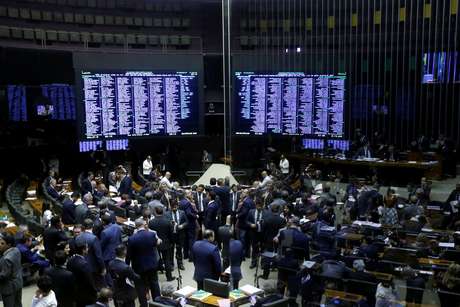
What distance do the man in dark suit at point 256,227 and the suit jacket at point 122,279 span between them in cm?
297

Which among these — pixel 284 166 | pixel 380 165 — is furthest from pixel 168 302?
pixel 380 165

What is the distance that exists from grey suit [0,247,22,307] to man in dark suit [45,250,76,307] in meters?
0.83

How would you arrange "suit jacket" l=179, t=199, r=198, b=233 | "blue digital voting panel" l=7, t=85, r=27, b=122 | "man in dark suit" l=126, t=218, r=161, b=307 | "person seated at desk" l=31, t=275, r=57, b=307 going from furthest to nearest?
"blue digital voting panel" l=7, t=85, r=27, b=122 → "suit jacket" l=179, t=199, r=198, b=233 → "man in dark suit" l=126, t=218, r=161, b=307 → "person seated at desk" l=31, t=275, r=57, b=307

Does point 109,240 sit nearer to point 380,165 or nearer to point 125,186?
point 125,186

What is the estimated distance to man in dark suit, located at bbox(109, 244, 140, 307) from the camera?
6.74 meters

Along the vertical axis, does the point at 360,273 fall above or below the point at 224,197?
below

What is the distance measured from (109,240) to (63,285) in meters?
1.72

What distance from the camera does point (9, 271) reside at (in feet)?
22.9

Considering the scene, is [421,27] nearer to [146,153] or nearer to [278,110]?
[278,110]

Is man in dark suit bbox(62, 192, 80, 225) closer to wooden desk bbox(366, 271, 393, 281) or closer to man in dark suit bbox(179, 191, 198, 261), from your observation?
man in dark suit bbox(179, 191, 198, 261)

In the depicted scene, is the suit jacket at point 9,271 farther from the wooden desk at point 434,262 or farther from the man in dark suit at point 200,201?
the wooden desk at point 434,262

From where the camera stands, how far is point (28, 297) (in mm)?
8562

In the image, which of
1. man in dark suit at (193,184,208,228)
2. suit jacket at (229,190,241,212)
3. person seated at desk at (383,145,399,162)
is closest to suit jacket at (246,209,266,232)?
man in dark suit at (193,184,208,228)

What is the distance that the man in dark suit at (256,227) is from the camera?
9492 mm
